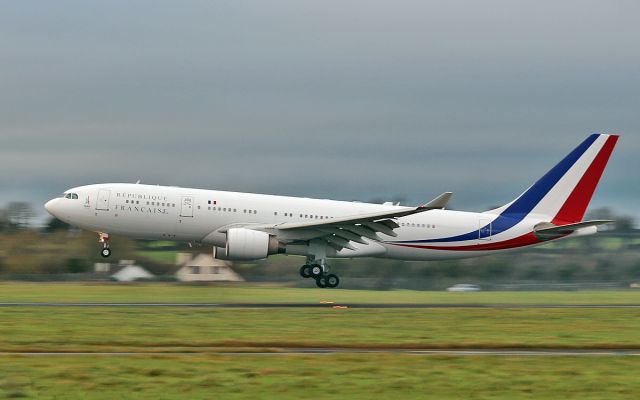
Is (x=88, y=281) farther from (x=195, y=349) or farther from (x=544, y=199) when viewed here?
(x=195, y=349)

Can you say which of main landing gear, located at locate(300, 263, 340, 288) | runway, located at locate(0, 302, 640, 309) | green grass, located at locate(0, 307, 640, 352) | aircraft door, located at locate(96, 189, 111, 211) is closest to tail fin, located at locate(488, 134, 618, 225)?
runway, located at locate(0, 302, 640, 309)

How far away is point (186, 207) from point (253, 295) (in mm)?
4993

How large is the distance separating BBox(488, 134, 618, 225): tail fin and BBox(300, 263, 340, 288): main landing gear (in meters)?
8.67

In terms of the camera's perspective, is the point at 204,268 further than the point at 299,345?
Yes

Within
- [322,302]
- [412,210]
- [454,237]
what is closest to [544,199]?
[454,237]

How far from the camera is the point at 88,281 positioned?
51.6m

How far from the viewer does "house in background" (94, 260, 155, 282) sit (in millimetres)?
51719

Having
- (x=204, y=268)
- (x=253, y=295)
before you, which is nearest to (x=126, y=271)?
(x=204, y=268)

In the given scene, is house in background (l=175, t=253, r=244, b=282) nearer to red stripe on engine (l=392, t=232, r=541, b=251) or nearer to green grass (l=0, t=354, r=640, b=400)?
red stripe on engine (l=392, t=232, r=541, b=251)

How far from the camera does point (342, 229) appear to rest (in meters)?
42.9

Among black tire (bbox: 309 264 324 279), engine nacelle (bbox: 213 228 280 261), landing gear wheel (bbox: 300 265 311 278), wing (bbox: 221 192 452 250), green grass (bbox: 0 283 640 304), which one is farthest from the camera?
landing gear wheel (bbox: 300 265 311 278)

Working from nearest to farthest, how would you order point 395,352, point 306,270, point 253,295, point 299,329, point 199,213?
point 395,352 < point 299,329 < point 253,295 < point 199,213 < point 306,270

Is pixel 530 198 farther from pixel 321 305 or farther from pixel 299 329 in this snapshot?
pixel 299 329

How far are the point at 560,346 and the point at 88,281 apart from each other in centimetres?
3260
